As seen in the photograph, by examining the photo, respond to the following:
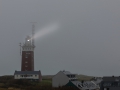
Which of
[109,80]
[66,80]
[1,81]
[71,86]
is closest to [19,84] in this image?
[1,81]

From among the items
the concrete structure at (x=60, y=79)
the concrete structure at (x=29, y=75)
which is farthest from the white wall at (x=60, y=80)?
the concrete structure at (x=29, y=75)

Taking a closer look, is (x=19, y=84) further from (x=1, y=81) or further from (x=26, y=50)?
(x=26, y=50)

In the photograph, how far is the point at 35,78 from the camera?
80.5 m

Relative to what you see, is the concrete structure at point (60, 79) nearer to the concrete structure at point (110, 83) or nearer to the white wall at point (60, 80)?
the white wall at point (60, 80)

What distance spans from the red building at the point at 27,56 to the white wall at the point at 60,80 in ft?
70.2

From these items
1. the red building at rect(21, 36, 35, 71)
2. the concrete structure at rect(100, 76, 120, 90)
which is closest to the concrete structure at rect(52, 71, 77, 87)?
the concrete structure at rect(100, 76, 120, 90)

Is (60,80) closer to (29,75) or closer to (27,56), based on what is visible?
(29,75)

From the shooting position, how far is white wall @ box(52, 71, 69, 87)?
62819mm

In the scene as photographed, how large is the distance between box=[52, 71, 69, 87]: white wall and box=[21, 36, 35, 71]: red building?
2140 cm

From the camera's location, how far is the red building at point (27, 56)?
84000 mm

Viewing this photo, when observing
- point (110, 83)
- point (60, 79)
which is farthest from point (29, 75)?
point (110, 83)

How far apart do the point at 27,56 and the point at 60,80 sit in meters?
23.8

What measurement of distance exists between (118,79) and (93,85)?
25.2 ft

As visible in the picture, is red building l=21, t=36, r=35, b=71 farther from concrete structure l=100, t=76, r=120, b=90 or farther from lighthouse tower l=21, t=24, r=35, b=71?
concrete structure l=100, t=76, r=120, b=90
